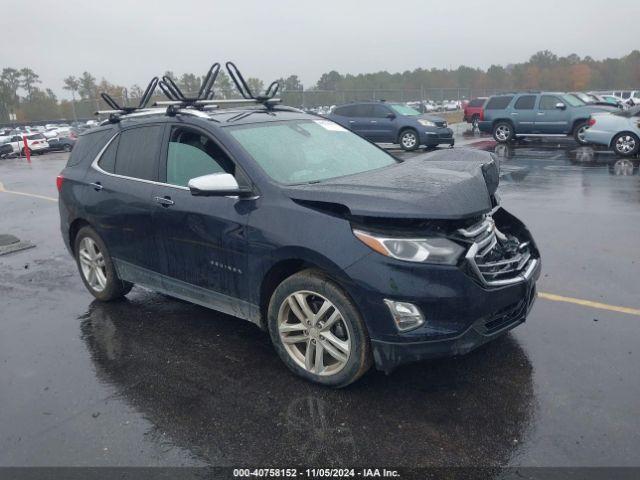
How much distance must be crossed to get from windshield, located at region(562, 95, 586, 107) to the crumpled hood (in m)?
16.6

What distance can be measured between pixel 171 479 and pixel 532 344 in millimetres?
2691

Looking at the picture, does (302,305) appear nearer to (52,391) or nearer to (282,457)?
(282,457)

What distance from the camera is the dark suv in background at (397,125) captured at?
1844 cm

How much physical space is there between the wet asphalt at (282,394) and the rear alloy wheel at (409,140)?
13.4 m

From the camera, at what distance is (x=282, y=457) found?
115 inches

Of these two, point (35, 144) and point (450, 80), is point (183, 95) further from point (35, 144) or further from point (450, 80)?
point (450, 80)

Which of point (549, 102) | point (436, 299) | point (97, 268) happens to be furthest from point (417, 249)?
point (549, 102)

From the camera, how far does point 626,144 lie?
14641mm

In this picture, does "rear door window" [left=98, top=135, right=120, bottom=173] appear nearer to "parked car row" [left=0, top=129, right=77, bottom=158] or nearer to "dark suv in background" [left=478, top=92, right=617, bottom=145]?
"dark suv in background" [left=478, top=92, right=617, bottom=145]

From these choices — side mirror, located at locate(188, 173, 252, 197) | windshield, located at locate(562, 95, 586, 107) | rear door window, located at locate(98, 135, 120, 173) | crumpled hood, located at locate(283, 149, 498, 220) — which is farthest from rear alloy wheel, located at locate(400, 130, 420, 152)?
side mirror, located at locate(188, 173, 252, 197)

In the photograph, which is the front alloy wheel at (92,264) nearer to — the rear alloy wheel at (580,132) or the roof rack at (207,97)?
the roof rack at (207,97)

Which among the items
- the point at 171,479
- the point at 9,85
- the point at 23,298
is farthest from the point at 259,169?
the point at 9,85

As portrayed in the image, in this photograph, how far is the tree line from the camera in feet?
263

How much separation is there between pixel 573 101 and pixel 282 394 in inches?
727
